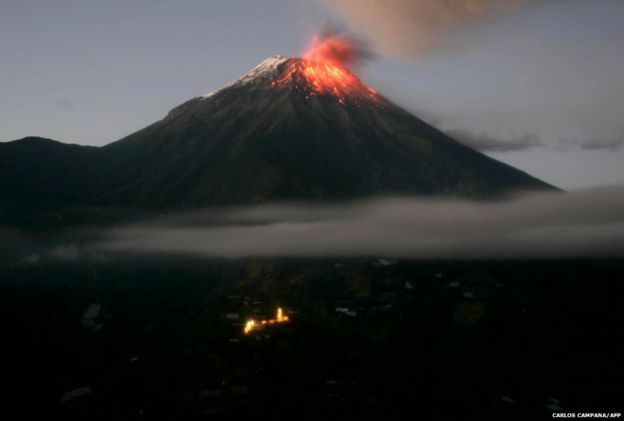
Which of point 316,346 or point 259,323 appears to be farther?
point 259,323

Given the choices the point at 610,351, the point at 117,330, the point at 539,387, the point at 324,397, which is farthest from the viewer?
the point at 117,330

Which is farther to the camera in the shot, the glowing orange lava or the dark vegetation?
the glowing orange lava

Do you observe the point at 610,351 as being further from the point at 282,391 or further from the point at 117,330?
the point at 117,330

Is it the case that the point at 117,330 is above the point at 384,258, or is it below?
below

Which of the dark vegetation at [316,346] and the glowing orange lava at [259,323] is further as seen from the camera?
the glowing orange lava at [259,323]

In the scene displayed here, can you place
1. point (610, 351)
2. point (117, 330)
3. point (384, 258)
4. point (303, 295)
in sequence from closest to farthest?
1. point (610, 351)
2. point (117, 330)
3. point (303, 295)
4. point (384, 258)

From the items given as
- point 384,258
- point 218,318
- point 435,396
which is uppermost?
point 384,258

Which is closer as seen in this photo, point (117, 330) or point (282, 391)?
point (282, 391)

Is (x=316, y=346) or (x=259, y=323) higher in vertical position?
(x=259, y=323)

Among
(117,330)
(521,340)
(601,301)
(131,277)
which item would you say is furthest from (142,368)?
(601,301)
